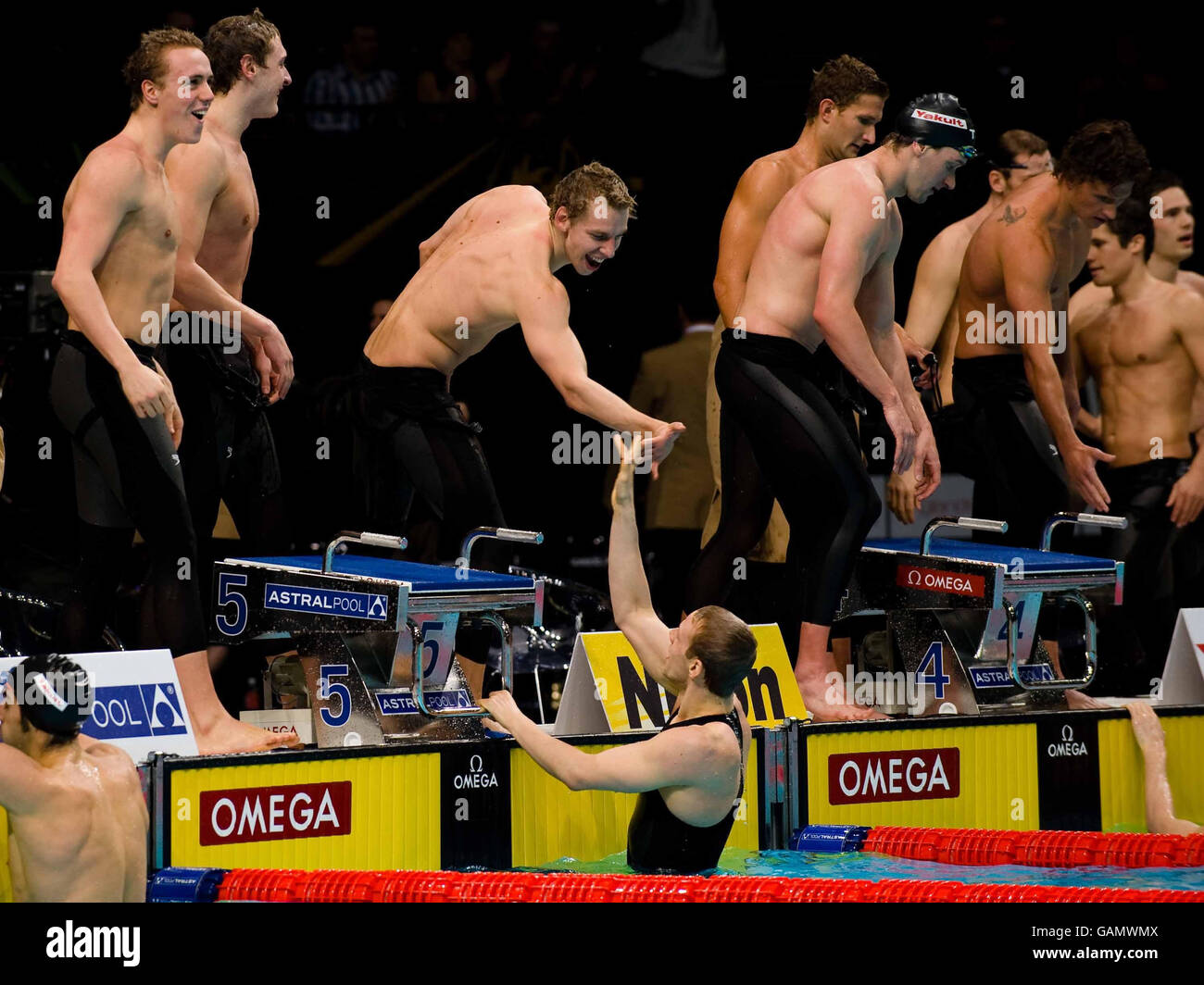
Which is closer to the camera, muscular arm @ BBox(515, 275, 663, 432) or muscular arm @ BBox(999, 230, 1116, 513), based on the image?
muscular arm @ BBox(515, 275, 663, 432)

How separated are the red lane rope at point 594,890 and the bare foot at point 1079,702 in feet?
6.28

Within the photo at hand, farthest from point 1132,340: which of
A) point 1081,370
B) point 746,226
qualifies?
point 746,226

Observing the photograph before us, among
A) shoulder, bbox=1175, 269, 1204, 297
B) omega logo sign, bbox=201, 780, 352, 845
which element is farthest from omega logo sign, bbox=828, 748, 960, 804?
shoulder, bbox=1175, 269, 1204, 297

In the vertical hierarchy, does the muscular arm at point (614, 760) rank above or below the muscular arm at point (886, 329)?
below

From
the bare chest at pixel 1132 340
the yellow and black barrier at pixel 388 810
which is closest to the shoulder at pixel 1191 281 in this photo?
the bare chest at pixel 1132 340

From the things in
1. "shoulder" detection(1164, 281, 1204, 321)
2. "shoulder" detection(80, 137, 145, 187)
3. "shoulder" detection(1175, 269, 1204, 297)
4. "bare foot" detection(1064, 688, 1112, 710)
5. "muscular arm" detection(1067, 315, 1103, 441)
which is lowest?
"bare foot" detection(1064, 688, 1112, 710)

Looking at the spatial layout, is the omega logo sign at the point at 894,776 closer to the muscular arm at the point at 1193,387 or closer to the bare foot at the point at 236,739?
the bare foot at the point at 236,739

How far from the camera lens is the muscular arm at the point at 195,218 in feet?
20.3

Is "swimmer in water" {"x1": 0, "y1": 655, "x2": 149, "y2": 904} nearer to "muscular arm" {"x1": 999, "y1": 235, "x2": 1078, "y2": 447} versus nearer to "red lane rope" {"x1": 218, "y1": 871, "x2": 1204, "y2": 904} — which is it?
"red lane rope" {"x1": 218, "y1": 871, "x2": 1204, "y2": 904}

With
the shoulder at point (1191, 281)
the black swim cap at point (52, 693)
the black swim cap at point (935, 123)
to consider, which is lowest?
the black swim cap at point (52, 693)

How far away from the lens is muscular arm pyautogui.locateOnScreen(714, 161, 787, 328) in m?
7.43

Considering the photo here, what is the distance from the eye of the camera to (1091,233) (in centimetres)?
830

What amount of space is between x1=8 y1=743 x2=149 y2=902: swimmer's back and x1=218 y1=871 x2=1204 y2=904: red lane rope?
0.71 meters

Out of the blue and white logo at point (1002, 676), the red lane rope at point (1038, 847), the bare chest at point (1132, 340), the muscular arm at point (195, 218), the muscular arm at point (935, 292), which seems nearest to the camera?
the red lane rope at point (1038, 847)
